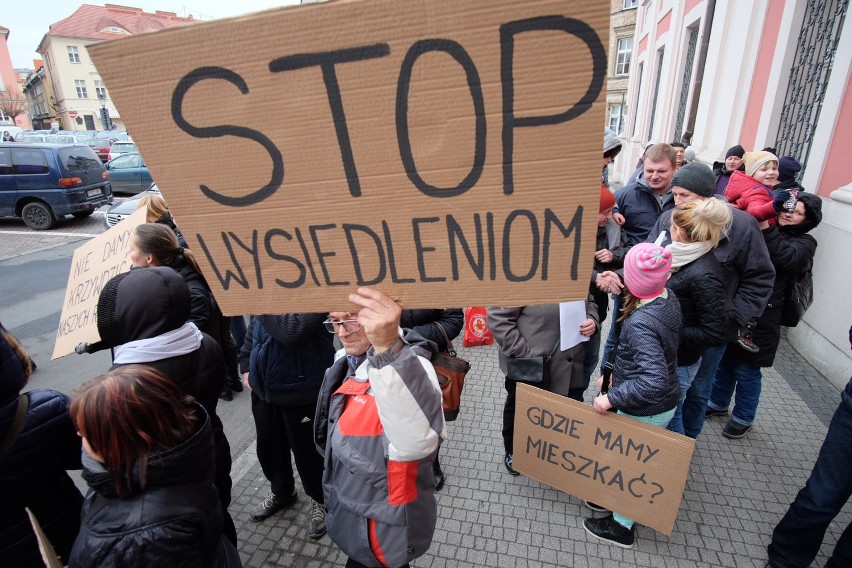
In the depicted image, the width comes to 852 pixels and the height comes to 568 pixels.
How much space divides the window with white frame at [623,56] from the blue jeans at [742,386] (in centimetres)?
3194

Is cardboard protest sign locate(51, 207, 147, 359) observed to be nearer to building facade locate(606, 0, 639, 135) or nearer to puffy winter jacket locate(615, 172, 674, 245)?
puffy winter jacket locate(615, 172, 674, 245)

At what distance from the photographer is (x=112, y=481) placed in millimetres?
1406

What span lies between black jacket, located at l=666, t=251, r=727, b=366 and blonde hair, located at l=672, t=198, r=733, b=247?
0.12 meters

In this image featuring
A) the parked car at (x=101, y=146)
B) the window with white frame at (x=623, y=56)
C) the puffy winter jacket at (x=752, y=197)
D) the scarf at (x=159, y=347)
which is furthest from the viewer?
the window with white frame at (x=623, y=56)

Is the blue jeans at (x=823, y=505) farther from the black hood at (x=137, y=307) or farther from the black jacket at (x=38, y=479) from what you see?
the black jacket at (x=38, y=479)

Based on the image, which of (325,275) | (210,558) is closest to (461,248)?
(325,275)

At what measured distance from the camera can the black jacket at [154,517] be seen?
137cm

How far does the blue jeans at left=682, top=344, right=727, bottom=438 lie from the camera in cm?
315

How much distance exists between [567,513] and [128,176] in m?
17.1

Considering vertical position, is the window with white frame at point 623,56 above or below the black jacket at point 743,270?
above

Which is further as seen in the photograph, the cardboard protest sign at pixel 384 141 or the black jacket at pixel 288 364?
the black jacket at pixel 288 364

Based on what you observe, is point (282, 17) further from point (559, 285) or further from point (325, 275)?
point (559, 285)

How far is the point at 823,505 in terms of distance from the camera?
2229 millimetres

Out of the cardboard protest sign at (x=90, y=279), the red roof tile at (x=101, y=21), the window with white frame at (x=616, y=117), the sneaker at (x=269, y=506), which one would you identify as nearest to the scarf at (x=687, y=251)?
the sneaker at (x=269, y=506)
